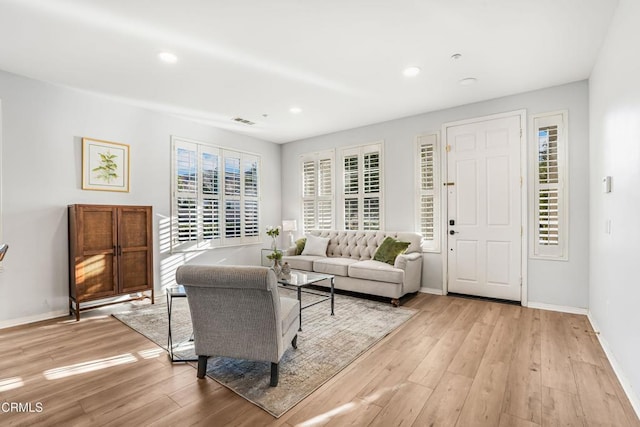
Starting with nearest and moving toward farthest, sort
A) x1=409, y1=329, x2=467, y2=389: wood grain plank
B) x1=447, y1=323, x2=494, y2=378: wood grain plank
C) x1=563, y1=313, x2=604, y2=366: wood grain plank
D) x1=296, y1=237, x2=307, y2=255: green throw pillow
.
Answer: x1=409, y1=329, x2=467, y2=389: wood grain plank → x1=447, y1=323, x2=494, y2=378: wood grain plank → x1=563, y1=313, x2=604, y2=366: wood grain plank → x1=296, y1=237, x2=307, y2=255: green throw pillow

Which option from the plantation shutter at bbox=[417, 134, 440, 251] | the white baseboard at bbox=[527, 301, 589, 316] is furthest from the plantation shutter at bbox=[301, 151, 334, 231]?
the white baseboard at bbox=[527, 301, 589, 316]

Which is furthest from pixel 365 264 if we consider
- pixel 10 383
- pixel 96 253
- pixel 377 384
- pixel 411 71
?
pixel 10 383

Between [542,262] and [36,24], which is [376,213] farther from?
[36,24]

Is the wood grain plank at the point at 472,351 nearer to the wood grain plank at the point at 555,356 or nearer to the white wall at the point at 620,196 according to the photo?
the wood grain plank at the point at 555,356

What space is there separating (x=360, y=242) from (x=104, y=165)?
3869mm

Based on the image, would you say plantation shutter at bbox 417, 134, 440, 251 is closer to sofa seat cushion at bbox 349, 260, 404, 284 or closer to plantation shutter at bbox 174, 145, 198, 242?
sofa seat cushion at bbox 349, 260, 404, 284

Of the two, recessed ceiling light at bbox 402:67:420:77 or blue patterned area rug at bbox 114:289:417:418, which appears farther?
recessed ceiling light at bbox 402:67:420:77

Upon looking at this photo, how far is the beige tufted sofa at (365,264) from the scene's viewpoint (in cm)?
419

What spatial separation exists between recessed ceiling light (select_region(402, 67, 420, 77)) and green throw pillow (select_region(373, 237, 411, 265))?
2323 mm

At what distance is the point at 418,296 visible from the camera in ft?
15.2

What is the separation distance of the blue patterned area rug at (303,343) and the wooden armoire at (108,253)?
37 centimetres

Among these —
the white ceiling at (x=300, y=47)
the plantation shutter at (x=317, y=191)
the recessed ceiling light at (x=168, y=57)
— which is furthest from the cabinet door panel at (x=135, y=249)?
the plantation shutter at (x=317, y=191)

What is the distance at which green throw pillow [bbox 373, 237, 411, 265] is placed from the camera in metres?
4.58

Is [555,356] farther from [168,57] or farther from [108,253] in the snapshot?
[108,253]
